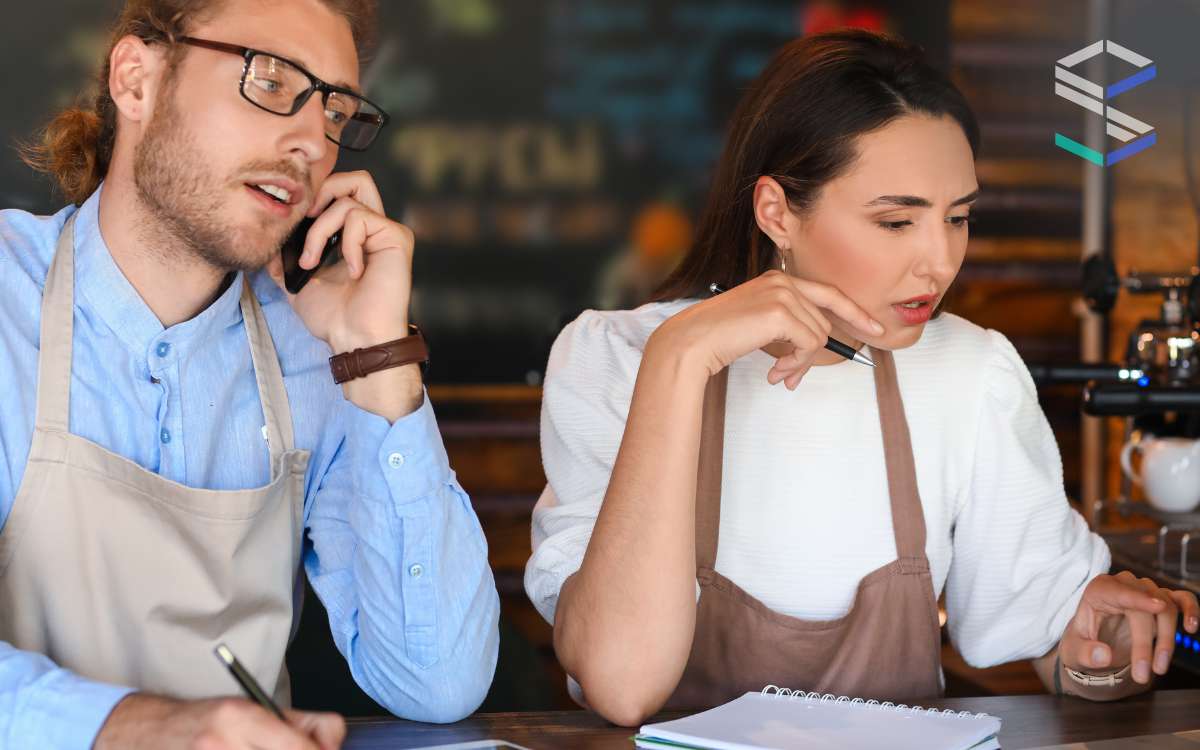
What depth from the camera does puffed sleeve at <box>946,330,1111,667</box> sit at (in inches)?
68.6

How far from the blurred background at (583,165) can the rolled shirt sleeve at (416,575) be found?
2342mm

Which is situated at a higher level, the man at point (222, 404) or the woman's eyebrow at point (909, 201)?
the woman's eyebrow at point (909, 201)

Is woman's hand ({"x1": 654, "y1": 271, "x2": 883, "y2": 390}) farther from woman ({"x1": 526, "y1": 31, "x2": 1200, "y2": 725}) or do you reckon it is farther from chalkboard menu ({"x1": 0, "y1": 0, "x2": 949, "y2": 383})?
chalkboard menu ({"x1": 0, "y1": 0, "x2": 949, "y2": 383})

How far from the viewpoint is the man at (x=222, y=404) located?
1.40 m

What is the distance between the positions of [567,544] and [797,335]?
0.40m

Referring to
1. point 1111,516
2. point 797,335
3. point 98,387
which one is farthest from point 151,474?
point 1111,516

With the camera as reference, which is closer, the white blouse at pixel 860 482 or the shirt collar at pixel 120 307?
the shirt collar at pixel 120 307

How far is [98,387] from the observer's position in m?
1.48

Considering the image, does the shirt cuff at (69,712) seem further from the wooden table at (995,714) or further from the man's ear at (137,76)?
the man's ear at (137,76)

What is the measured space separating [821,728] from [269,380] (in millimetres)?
777

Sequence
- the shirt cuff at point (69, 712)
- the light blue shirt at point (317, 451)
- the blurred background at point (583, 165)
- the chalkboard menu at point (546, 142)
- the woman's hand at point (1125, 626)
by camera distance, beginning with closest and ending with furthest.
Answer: the shirt cuff at point (69, 712) < the light blue shirt at point (317, 451) < the woman's hand at point (1125, 626) < the blurred background at point (583, 165) < the chalkboard menu at point (546, 142)

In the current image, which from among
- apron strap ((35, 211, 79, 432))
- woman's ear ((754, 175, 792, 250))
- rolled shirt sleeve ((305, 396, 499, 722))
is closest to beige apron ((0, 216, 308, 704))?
apron strap ((35, 211, 79, 432))

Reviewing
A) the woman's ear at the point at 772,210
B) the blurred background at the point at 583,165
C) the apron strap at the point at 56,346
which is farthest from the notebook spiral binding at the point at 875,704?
the blurred background at the point at 583,165

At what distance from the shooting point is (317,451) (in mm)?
1638
